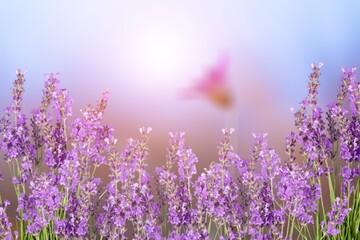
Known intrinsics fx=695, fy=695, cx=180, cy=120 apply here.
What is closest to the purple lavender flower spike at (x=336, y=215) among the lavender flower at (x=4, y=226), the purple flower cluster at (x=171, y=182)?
the purple flower cluster at (x=171, y=182)

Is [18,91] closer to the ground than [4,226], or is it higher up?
higher up

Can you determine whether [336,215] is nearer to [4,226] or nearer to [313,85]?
[313,85]

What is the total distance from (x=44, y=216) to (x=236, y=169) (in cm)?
107

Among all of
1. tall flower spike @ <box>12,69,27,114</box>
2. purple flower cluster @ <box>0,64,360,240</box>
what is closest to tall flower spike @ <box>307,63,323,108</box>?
purple flower cluster @ <box>0,64,360,240</box>

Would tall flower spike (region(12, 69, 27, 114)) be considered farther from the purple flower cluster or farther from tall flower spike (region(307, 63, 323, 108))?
tall flower spike (region(307, 63, 323, 108))

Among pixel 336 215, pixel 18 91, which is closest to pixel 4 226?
pixel 18 91

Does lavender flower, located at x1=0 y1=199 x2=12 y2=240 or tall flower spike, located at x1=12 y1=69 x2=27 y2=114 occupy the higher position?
tall flower spike, located at x1=12 y1=69 x2=27 y2=114

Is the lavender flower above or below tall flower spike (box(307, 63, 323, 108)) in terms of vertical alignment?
below

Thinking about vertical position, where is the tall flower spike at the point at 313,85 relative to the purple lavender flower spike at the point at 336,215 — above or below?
above

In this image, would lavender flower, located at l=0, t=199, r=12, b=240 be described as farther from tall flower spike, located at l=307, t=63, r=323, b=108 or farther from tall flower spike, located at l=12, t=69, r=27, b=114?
tall flower spike, located at l=307, t=63, r=323, b=108

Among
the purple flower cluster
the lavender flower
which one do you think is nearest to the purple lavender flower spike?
the purple flower cluster

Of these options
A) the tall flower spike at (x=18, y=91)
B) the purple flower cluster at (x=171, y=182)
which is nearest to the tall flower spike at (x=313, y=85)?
the purple flower cluster at (x=171, y=182)

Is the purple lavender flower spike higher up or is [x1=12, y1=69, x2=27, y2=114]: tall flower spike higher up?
[x1=12, y1=69, x2=27, y2=114]: tall flower spike

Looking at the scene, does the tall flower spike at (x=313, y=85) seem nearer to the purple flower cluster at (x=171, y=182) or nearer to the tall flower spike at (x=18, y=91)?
the purple flower cluster at (x=171, y=182)
